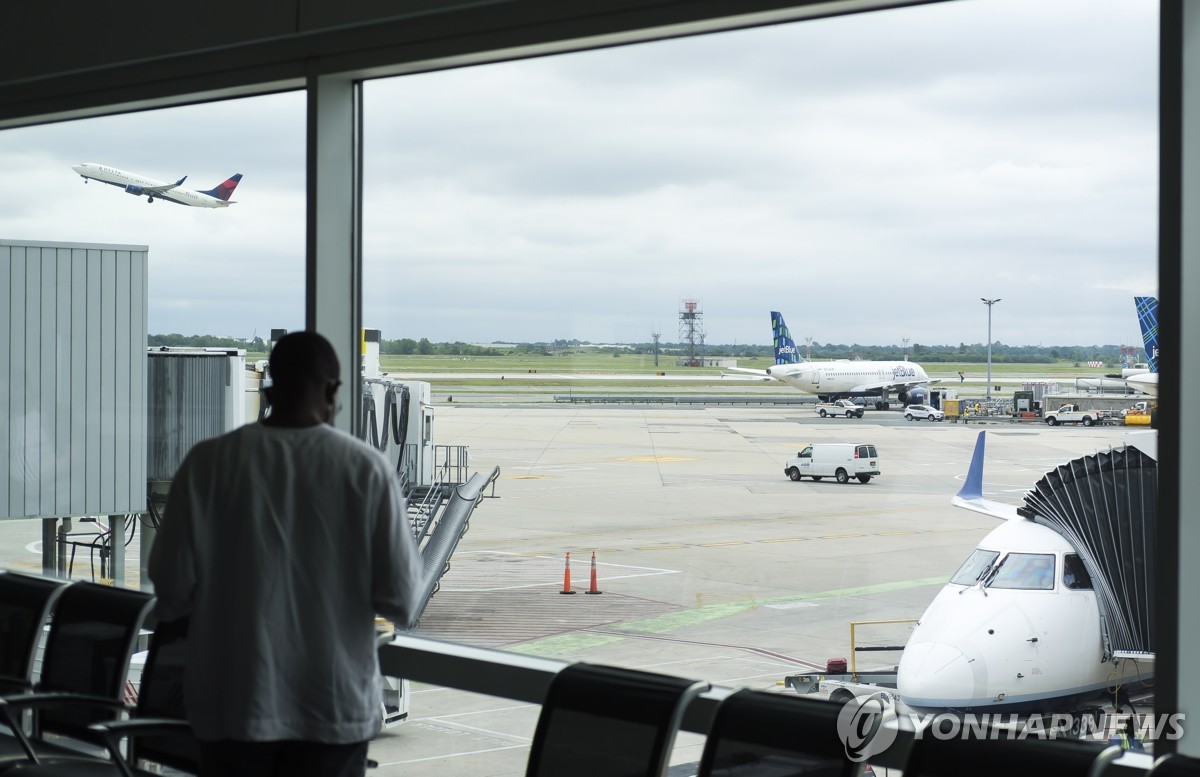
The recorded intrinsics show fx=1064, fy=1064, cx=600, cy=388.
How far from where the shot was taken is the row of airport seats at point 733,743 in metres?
1.77

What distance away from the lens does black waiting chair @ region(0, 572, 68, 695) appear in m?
3.32

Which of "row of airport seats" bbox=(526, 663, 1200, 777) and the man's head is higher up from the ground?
the man's head

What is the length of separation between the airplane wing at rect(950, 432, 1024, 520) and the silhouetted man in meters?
1.70

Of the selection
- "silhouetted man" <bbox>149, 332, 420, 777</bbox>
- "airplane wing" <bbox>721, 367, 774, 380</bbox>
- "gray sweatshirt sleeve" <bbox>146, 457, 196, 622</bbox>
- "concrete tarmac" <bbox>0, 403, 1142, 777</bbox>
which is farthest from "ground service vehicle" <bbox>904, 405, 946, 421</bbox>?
"gray sweatshirt sleeve" <bbox>146, 457, 196, 622</bbox>

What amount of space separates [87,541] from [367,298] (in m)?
2.69

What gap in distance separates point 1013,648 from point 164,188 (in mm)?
4105

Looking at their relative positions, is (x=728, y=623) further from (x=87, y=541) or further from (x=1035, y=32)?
(x=87, y=541)

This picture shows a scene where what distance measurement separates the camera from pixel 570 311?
12.4 feet

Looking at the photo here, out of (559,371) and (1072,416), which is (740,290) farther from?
(1072,416)

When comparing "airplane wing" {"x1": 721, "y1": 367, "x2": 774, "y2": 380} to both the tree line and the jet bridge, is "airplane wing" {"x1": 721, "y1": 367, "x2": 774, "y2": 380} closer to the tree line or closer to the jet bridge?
the tree line

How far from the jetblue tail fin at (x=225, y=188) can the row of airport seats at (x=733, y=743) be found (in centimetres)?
261

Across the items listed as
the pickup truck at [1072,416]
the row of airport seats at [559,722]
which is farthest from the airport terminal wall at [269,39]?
the row of airport seats at [559,722]

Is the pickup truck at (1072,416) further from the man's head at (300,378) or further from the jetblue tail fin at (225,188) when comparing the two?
the jetblue tail fin at (225,188)

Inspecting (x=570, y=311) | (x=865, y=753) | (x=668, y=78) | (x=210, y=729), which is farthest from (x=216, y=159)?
(x=865, y=753)
